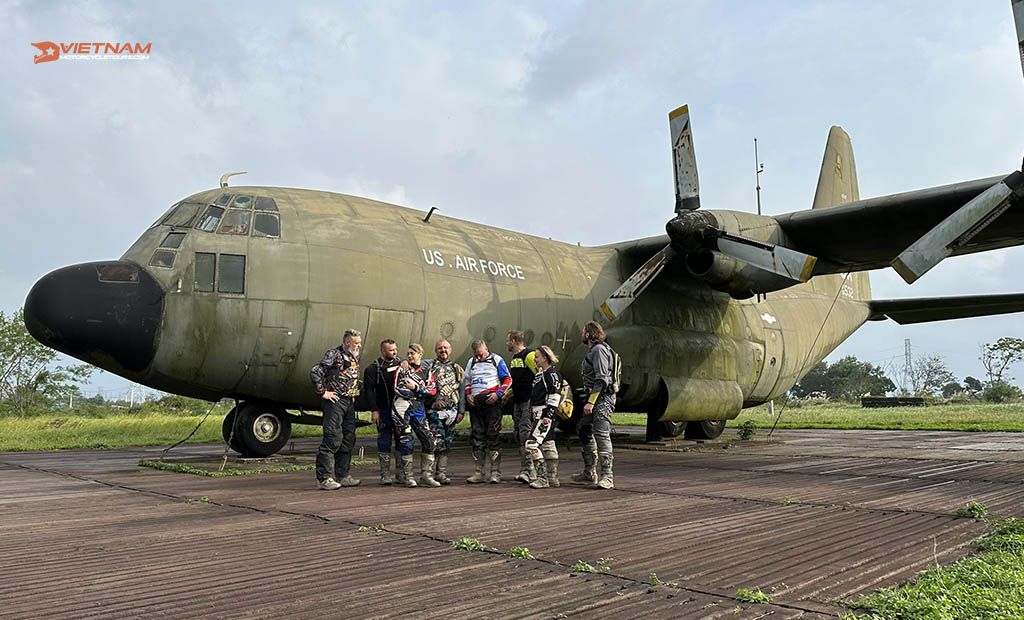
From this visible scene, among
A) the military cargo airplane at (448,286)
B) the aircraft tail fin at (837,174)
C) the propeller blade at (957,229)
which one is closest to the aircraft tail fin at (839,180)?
the aircraft tail fin at (837,174)

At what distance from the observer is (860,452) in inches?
525

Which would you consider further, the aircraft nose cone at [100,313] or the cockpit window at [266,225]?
the cockpit window at [266,225]

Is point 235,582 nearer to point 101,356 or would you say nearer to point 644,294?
point 101,356

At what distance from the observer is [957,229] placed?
1045 cm

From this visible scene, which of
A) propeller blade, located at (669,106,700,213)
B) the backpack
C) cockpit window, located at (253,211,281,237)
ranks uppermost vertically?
propeller blade, located at (669,106,700,213)

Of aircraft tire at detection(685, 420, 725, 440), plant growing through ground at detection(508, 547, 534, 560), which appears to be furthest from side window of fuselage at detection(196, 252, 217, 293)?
aircraft tire at detection(685, 420, 725, 440)

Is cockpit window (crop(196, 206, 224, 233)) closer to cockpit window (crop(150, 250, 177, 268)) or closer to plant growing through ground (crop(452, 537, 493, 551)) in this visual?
cockpit window (crop(150, 250, 177, 268))

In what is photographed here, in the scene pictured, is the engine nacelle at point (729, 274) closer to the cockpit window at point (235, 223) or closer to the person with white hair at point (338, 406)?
the person with white hair at point (338, 406)

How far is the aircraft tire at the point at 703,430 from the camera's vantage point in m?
17.8

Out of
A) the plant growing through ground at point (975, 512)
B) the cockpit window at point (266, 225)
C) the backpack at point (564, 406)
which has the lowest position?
the plant growing through ground at point (975, 512)

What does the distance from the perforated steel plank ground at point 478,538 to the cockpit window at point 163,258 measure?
2916mm

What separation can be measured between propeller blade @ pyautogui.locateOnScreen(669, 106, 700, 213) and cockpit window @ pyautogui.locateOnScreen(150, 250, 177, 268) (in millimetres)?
8464

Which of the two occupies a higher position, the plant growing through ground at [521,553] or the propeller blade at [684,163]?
the propeller blade at [684,163]

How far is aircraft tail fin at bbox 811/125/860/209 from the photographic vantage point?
20.5 m
